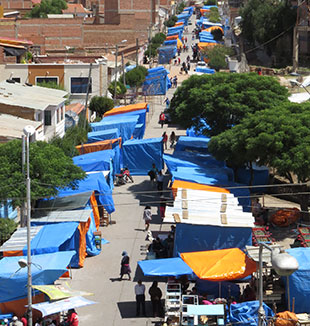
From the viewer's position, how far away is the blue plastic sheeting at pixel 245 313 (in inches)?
667

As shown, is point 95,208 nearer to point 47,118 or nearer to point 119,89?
point 47,118

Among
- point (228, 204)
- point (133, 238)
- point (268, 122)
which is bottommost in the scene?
point (133, 238)

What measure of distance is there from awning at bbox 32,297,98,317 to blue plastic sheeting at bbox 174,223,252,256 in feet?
15.9

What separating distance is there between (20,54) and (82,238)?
106ft

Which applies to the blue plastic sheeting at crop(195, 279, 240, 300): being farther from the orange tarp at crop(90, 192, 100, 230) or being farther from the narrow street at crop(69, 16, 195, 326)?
the orange tarp at crop(90, 192, 100, 230)

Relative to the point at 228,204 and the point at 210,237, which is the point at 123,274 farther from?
the point at 228,204

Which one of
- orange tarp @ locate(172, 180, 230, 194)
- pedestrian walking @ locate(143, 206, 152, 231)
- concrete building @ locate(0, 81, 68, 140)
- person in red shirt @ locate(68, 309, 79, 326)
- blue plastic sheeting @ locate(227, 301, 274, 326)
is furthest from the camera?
concrete building @ locate(0, 81, 68, 140)

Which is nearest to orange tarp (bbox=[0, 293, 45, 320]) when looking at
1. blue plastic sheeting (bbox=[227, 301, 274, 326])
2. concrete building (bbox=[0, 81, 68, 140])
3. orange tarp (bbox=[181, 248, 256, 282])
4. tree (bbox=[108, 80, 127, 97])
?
orange tarp (bbox=[181, 248, 256, 282])

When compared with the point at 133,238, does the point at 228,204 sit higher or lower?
higher

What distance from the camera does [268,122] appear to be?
1074 inches

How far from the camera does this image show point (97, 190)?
2531 centimetres

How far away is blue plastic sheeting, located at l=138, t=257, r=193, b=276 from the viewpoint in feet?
62.3

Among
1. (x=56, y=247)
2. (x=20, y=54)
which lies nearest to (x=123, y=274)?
(x=56, y=247)

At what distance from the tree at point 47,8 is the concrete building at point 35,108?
82.7m
